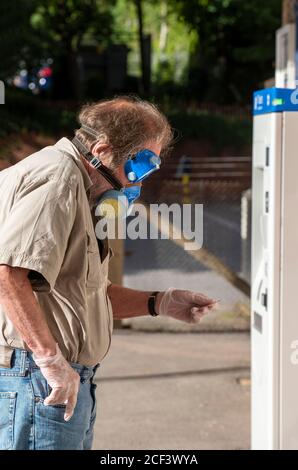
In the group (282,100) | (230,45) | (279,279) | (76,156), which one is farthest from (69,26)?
(76,156)

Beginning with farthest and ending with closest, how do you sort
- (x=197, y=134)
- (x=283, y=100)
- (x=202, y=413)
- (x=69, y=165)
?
(x=197, y=134), (x=202, y=413), (x=283, y=100), (x=69, y=165)

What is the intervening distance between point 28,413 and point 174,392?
12.1ft

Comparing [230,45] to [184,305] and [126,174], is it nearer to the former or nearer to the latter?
[184,305]

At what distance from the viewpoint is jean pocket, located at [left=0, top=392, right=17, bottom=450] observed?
2.59 meters

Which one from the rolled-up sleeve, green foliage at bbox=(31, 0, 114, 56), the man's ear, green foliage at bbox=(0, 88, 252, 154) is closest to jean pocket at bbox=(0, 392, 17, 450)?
the rolled-up sleeve

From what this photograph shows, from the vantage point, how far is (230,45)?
32.3m

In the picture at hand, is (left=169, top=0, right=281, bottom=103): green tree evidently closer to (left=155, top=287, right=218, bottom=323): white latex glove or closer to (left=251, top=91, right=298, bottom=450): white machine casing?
(left=251, top=91, right=298, bottom=450): white machine casing

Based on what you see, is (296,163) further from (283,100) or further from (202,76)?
(202,76)

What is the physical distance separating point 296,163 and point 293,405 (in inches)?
47.3

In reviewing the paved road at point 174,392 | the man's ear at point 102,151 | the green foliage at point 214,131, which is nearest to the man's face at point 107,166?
the man's ear at point 102,151

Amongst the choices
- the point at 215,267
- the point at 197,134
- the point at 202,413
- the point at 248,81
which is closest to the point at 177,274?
the point at 215,267

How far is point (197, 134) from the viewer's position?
26.9 m

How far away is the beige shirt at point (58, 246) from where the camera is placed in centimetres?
241

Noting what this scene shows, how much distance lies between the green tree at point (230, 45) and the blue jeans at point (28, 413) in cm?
2785
